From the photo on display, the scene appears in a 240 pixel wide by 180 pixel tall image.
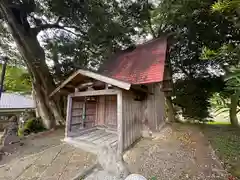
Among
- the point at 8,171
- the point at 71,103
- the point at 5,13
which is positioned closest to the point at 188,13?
the point at 71,103

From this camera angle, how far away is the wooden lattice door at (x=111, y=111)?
296 inches

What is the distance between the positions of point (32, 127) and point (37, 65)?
3389 millimetres

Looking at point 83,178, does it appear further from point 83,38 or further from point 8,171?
point 83,38

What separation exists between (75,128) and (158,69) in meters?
4.38

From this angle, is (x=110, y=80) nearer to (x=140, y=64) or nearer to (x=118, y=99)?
(x=118, y=99)

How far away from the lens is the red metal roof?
18.7ft

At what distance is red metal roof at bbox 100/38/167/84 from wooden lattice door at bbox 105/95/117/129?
120 centimetres

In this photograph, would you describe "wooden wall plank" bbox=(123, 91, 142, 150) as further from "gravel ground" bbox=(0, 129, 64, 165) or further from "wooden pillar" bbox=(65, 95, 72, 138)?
"gravel ground" bbox=(0, 129, 64, 165)

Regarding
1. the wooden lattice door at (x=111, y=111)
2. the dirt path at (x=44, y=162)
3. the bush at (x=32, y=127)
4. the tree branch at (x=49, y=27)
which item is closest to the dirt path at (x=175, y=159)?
the dirt path at (x=44, y=162)

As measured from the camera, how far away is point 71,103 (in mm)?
6805

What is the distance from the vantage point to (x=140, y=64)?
22.5ft

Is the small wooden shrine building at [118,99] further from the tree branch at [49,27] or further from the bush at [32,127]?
the bush at [32,127]

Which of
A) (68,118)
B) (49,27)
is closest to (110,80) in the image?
(68,118)

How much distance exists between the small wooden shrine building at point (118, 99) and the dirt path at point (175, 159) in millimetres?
538
